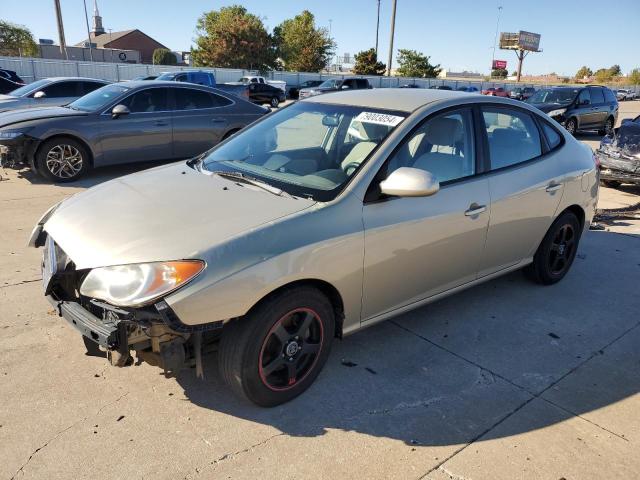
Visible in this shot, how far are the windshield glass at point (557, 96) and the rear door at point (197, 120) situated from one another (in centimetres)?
1214

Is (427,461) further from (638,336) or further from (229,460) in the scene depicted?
(638,336)

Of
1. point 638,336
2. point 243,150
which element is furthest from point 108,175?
point 638,336

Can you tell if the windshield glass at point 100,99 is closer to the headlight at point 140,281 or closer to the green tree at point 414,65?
the headlight at point 140,281

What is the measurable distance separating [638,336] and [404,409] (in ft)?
7.12

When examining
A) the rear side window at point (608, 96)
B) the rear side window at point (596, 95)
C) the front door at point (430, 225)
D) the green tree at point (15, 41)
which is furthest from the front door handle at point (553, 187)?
the green tree at point (15, 41)

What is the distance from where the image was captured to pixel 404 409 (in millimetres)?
2906

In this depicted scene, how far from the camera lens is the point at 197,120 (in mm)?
8891

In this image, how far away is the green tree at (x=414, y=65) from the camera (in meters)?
57.5

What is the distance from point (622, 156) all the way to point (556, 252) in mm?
5478

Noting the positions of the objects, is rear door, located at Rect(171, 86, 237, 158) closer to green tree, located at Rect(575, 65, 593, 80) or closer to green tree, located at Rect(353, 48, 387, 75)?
green tree, located at Rect(353, 48, 387, 75)

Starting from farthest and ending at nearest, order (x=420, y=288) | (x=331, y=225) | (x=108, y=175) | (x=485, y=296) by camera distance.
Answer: (x=108, y=175), (x=485, y=296), (x=420, y=288), (x=331, y=225)

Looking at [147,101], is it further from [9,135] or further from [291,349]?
[291,349]

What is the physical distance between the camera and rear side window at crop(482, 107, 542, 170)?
3.80 meters

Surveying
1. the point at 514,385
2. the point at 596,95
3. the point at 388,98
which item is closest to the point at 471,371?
the point at 514,385
